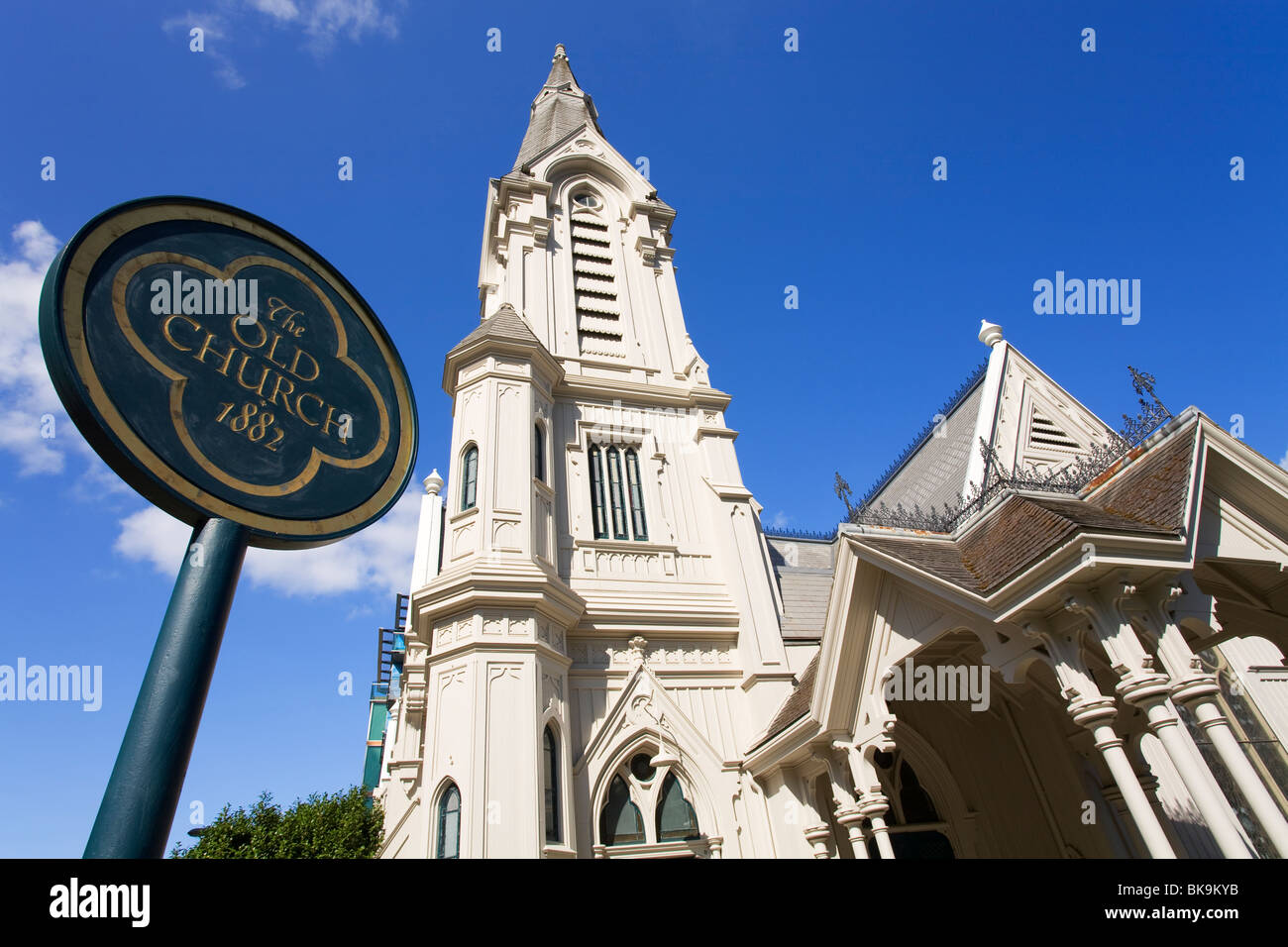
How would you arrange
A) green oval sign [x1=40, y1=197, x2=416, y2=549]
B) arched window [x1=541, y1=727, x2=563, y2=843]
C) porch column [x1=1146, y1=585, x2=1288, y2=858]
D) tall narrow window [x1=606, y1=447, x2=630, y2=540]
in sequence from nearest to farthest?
porch column [x1=1146, y1=585, x2=1288, y2=858], green oval sign [x1=40, y1=197, x2=416, y2=549], arched window [x1=541, y1=727, x2=563, y2=843], tall narrow window [x1=606, y1=447, x2=630, y2=540]

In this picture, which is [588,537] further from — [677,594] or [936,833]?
[936,833]

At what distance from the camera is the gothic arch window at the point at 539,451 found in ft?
53.1

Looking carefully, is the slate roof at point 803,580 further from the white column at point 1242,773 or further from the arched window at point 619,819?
the white column at point 1242,773

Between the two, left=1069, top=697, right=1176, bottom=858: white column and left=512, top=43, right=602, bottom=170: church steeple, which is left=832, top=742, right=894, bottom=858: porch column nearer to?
left=1069, top=697, right=1176, bottom=858: white column

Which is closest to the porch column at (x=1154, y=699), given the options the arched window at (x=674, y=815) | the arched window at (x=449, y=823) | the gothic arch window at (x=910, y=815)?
the gothic arch window at (x=910, y=815)

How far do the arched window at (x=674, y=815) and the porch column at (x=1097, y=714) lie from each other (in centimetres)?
816

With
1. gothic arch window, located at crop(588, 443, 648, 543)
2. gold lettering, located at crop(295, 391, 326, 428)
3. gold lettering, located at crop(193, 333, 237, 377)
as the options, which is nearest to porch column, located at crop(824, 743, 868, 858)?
gothic arch window, located at crop(588, 443, 648, 543)

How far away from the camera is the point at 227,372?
764 centimetres

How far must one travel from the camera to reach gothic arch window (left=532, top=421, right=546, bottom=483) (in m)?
16.2

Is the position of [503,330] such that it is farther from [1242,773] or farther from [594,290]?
[1242,773]

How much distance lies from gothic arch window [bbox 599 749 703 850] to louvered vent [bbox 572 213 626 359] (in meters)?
11.5

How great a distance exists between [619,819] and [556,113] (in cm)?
2707

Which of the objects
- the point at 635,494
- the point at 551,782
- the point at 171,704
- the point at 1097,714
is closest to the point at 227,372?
the point at 171,704

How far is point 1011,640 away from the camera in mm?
7867
